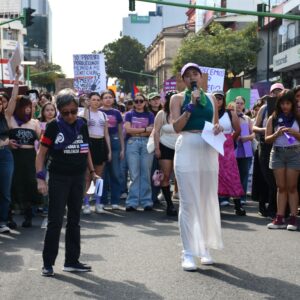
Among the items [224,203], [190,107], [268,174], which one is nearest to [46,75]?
[224,203]

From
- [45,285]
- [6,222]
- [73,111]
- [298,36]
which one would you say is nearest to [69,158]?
[73,111]

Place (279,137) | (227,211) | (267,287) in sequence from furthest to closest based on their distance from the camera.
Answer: (227,211) → (279,137) → (267,287)

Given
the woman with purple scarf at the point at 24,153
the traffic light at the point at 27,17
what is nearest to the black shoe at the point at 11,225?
the woman with purple scarf at the point at 24,153

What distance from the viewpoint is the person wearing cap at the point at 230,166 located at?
1048 centimetres

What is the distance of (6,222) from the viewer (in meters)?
9.30

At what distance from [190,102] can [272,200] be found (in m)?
3.99

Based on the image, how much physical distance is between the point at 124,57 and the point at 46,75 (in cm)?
1782

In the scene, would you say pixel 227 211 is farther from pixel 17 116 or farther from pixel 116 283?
A: pixel 116 283

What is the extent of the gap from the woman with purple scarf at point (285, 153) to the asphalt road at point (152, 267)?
0.33 m

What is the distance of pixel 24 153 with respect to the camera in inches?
385

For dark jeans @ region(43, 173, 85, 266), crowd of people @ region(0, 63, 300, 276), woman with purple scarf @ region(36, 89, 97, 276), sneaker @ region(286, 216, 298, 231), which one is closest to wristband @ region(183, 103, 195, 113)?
crowd of people @ region(0, 63, 300, 276)

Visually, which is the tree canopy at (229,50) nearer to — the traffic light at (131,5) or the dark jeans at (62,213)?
the traffic light at (131,5)

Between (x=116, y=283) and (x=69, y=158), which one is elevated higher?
(x=69, y=158)

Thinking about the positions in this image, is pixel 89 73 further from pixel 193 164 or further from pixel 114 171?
pixel 193 164
